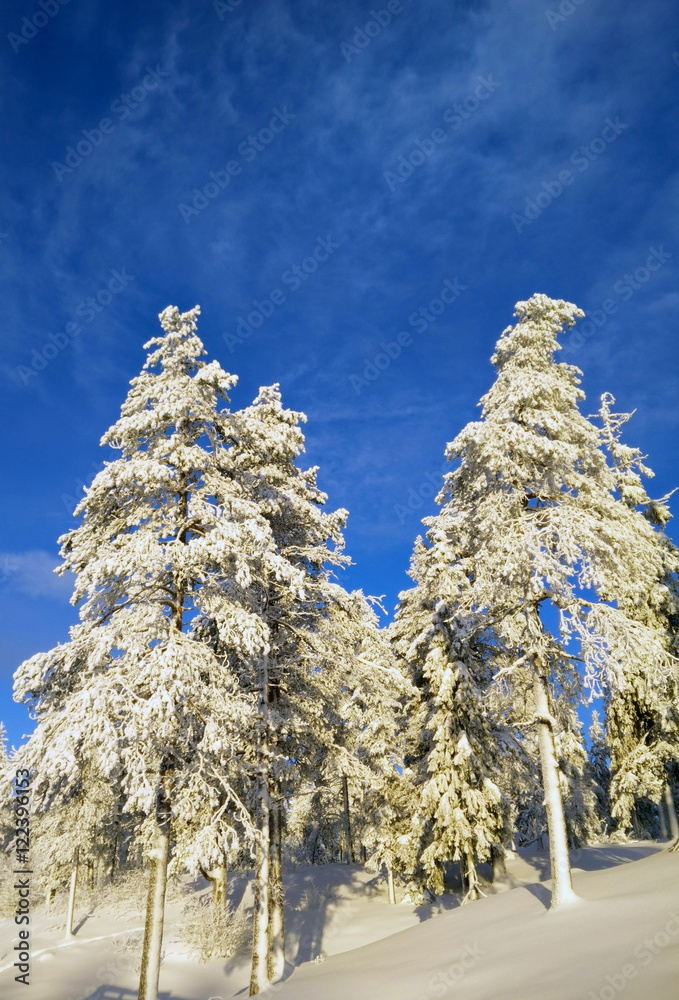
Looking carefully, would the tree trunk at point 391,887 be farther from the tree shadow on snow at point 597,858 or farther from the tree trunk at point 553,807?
the tree trunk at point 553,807

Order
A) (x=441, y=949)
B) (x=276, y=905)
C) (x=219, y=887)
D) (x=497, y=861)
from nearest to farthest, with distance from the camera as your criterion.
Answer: (x=441, y=949) → (x=276, y=905) → (x=219, y=887) → (x=497, y=861)

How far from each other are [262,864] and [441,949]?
4245mm

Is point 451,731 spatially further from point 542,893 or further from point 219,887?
point 219,887

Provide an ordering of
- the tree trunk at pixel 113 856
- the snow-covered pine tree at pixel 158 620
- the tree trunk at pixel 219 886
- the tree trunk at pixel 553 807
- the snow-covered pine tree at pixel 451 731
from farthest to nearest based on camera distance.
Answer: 1. the tree trunk at pixel 113 856
2. the tree trunk at pixel 219 886
3. the snow-covered pine tree at pixel 451 731
4. the tree trunk at pixel 553 807
5. the snow-covered pine tree at pixel 158 620

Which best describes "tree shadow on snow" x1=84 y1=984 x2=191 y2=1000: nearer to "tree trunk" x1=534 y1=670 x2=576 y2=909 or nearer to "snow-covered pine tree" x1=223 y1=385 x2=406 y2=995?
"snow-covered pine tree" x1=223 y1=385 x2=406 y2=995

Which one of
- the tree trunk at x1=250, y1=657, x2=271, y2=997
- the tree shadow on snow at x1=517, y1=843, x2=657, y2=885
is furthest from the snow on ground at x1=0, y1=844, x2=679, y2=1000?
the tree trunk at x1=250, y1=657, x2=271, y2=997

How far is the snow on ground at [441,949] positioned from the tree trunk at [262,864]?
34.2 inches

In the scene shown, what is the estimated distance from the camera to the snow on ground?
22.6ft

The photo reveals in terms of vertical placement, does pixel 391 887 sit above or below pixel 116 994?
above

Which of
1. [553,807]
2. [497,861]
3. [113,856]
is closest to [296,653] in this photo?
[553,807]

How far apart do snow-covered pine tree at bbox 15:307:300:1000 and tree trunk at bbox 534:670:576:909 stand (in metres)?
6.12

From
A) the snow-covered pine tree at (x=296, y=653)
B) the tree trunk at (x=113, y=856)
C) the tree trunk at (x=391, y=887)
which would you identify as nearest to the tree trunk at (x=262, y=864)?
the snow-covered pine tree at (x=296, y=653)

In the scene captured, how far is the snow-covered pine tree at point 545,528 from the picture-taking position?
12.0 meters

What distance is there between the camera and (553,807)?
456 inches
